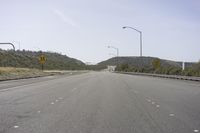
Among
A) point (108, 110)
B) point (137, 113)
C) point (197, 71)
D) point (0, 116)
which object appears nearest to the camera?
point (0, 116)

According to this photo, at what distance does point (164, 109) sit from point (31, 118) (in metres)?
5.25

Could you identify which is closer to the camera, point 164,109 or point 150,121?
point 150,121

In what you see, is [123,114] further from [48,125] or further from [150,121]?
[48,125]

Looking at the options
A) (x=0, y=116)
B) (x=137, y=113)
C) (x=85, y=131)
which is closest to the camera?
(x=85, y=131)

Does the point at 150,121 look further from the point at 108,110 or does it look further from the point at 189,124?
the point at 108,110

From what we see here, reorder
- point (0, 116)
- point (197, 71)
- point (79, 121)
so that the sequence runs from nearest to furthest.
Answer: point (79, 121) → point (0, 116) → point (197, 71)

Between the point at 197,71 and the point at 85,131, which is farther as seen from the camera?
the point at 197,71

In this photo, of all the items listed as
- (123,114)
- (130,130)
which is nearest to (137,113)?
(123,114)

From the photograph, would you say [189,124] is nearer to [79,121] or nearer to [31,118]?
[79,121]

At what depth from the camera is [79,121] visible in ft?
37.0

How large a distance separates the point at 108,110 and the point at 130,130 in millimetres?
4499

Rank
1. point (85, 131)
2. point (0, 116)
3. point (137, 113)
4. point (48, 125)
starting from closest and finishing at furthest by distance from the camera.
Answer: point (85, 131), point (48, 125), point (0, 116), point (137, 113)

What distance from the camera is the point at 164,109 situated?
1470 cm

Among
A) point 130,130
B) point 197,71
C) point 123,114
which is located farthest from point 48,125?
point 197,71
